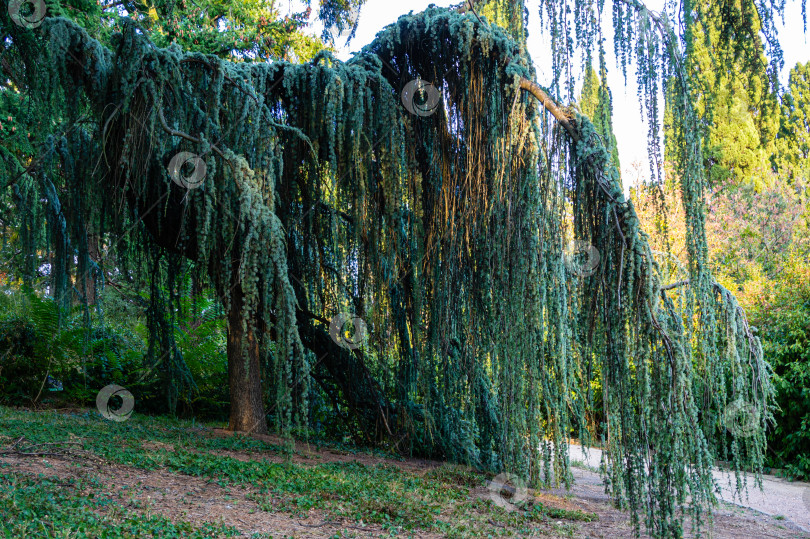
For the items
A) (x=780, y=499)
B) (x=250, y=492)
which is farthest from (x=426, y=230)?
(x=780, y=499)

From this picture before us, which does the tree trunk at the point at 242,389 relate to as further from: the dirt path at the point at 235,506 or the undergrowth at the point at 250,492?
the dirt path at the point at 235,506

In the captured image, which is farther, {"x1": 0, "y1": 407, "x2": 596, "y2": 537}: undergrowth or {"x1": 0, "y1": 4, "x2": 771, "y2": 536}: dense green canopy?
{"x1": 0, "y1": 4, "x2": 771, "y2": 536}: dense green canopy

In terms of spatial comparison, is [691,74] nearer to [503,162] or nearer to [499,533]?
[503,162]

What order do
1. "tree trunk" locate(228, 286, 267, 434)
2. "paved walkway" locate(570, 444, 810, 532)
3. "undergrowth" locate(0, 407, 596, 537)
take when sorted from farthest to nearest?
1. "tree trunk" locate(228, 286, 267, 434)
2. "paved walkway" locate(570, 444, 810, 532)
3. "undergrowth" locate(0, 407, 596, 537)

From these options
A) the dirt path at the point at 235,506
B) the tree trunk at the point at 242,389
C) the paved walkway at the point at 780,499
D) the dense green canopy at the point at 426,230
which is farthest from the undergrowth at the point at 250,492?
the paved walkway at the point at 780,499

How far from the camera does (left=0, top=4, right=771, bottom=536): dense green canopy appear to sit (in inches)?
137

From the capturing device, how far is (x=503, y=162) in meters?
4.07

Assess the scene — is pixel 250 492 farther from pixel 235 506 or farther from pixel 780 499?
Answer: pixel 780 499

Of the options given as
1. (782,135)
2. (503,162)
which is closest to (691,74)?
(782,135)

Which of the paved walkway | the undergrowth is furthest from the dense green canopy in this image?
the paved walkway

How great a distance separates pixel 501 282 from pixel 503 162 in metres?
0.80

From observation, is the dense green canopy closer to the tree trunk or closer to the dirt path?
the tree trunk

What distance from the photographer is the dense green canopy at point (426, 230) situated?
11.4 ft

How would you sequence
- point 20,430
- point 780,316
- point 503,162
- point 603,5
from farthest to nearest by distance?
point 780,316 → point 20,430 → point 503,162 → point 603,5
